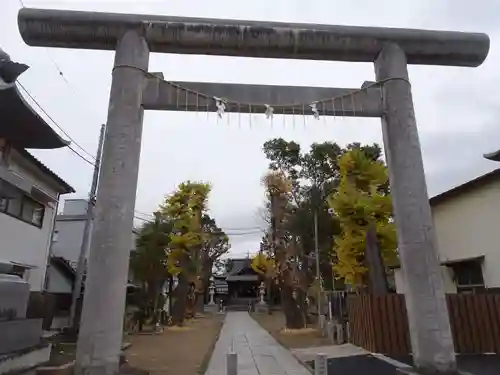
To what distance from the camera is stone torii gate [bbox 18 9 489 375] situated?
236 inches

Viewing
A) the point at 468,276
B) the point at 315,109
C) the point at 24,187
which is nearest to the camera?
the point at 24,187

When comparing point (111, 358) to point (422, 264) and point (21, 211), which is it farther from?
point (21, 211)

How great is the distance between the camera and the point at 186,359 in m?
11.9

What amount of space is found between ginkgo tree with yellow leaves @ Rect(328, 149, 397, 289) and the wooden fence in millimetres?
3249

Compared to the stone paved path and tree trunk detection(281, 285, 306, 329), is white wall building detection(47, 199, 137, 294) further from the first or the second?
the stone paved path

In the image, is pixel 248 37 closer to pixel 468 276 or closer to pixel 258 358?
pixel 258 358

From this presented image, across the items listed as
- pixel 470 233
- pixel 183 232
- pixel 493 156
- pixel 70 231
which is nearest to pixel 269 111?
pixel 493 156

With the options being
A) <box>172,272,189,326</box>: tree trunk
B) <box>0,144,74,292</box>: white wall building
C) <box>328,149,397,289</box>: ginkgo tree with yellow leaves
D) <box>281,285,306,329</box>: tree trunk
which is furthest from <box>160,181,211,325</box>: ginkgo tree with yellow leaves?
<box>328,149,397,289</box>: ginkgo tree with yellow leaves

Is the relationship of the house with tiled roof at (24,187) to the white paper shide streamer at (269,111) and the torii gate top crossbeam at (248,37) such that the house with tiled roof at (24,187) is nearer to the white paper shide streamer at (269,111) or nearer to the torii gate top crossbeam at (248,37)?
the torii gate top crossbeam at (248,37)

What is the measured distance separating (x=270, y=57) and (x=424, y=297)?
490cm

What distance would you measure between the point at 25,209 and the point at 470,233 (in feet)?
54.9

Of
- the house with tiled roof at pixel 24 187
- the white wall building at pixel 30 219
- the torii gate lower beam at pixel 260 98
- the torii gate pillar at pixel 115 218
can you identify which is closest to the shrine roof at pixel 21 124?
the house with tiled roof at pixel 24 187

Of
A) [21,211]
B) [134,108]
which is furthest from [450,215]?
[21,211]

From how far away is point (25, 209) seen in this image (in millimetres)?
14586
